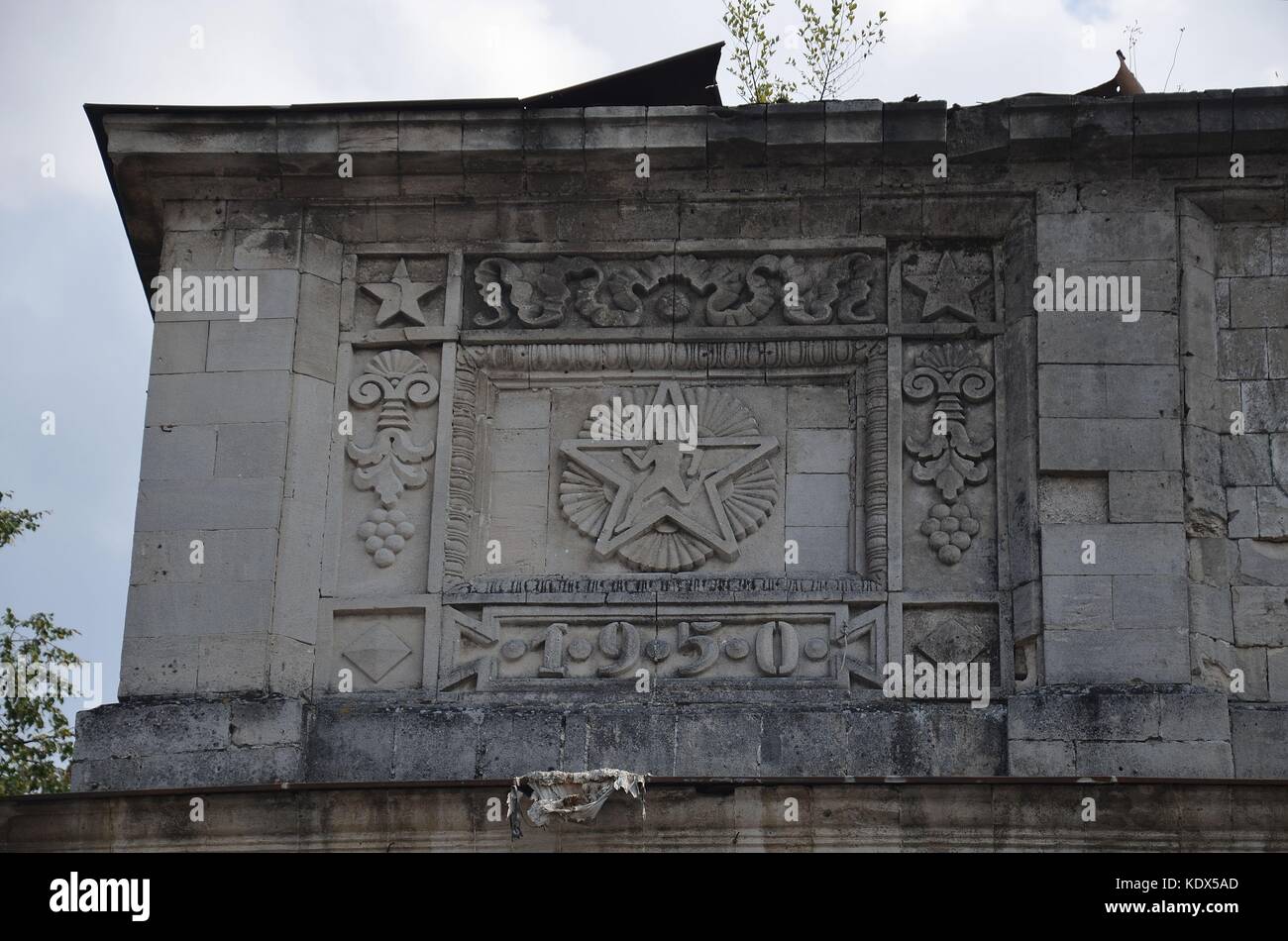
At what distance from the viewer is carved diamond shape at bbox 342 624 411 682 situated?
12656 mm

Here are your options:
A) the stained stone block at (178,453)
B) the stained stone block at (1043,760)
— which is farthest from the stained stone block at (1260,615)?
the stained stone block at (178,453)

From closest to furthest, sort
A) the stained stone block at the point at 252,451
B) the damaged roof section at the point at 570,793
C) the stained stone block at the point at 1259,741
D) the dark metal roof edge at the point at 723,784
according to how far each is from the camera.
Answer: the dark metal roof edge at the point at 723,784 < the damaged roof section at the point at 570,793 < the stained stone block at the point at 1259,741 < the stained stone block at the point at 252,451

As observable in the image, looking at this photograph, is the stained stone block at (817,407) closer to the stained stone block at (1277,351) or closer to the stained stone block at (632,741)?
the stained stone block at (632,741)

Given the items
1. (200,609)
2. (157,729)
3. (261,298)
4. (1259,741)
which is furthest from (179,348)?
(1259,741)

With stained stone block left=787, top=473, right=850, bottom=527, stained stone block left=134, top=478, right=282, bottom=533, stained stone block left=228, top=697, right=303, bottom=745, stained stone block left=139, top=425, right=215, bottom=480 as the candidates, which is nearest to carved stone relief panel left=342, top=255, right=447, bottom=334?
stained stone block left=139, top=425, right=215, bottom=480

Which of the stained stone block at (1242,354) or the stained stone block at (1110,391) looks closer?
the stained stone block at (1110,391)

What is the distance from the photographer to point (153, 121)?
43.9ft

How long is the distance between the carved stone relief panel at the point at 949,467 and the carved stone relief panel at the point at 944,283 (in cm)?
18

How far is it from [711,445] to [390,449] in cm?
175

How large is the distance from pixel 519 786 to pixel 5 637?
7.59 metres

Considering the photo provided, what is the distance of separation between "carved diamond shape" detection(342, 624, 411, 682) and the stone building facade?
0.07 feet

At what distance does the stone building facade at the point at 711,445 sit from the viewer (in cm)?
1226

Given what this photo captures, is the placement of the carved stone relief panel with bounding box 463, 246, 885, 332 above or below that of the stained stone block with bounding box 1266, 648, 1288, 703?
above

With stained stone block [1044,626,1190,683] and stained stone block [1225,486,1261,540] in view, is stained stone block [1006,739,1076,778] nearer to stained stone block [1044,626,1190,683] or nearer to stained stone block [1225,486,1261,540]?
stained stone block [1044,626,1190,683]
